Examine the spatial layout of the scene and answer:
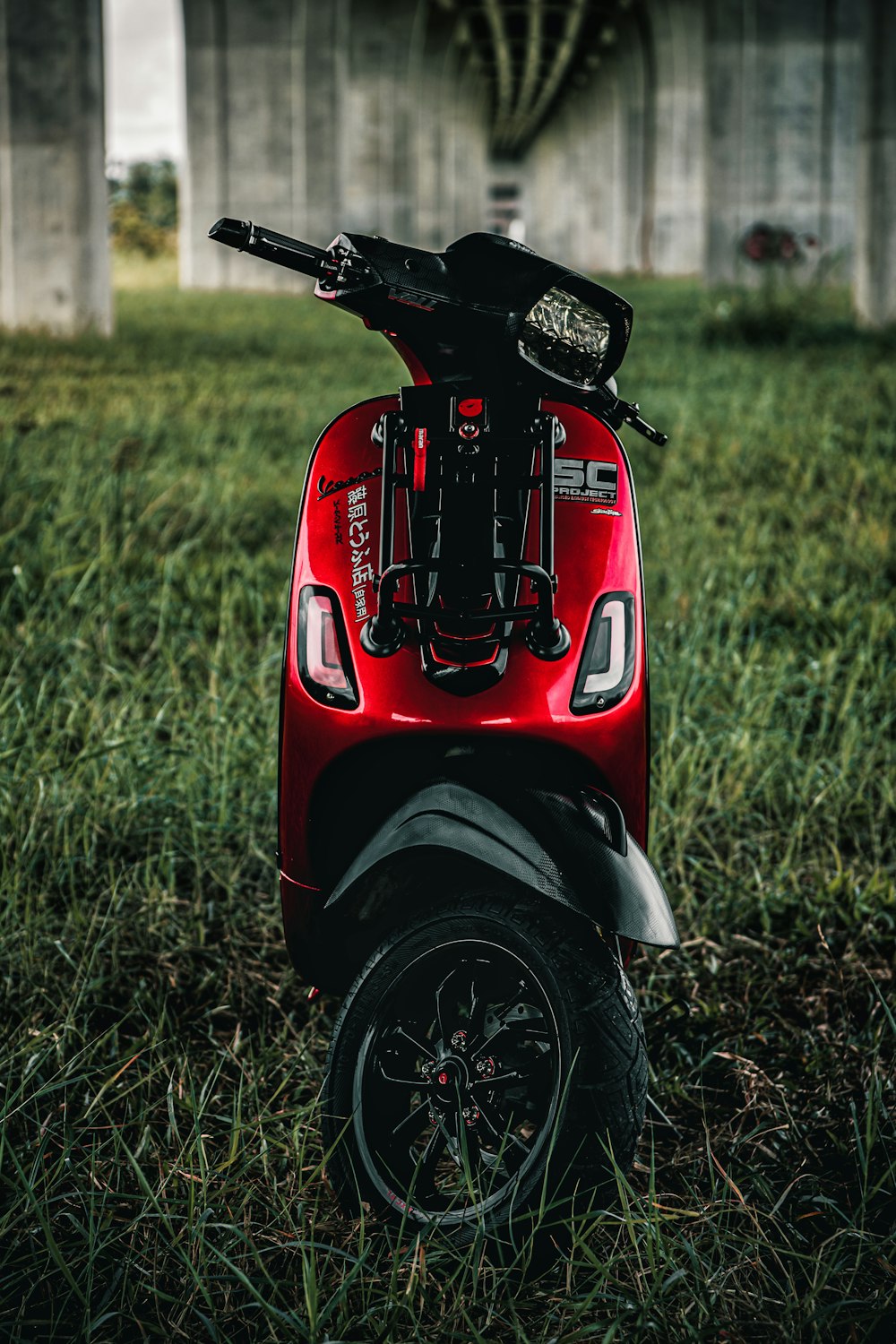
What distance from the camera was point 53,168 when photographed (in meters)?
10.1

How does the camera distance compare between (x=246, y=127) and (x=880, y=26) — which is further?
(x=246, y=127)

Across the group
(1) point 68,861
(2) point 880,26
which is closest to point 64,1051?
(1) point 68,861

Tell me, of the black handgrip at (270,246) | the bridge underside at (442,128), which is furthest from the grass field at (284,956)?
the bridge underside at (442,128)

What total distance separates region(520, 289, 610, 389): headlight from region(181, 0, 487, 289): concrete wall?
791 inches

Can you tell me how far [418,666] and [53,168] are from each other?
9811 mm

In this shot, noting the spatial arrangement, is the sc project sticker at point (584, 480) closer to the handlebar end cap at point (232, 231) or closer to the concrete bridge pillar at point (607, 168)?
the handlebar end cap at point (232, 231)

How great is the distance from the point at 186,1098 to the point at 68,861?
0.68 meters

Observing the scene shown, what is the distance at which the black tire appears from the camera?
1.37m

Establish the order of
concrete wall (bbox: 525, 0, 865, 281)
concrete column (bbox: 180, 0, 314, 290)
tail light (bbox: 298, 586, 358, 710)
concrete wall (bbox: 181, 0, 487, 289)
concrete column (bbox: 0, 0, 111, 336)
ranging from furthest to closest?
concrete column (bbox: 180, 0, 314, 290)
concrete wall (bbox: 181, 0, 487, 289)
concrete wall (bbox: 525, 0, 865, 281)
concrete column (bbox: 0, 0, 111, 336)
tail light (bbox: 298, 586, 358, 710)

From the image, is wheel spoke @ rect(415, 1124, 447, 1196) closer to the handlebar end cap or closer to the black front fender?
the black front fender

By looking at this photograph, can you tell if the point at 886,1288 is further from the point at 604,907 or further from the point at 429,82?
the point at 429,82

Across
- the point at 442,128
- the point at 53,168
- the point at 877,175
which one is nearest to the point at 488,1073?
the point at 53,168

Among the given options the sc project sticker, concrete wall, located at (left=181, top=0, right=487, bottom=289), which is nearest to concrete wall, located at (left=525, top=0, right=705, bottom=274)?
concrete wall, located at (left=181, top=0, right=487, bottom=289)

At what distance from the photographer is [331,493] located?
5.31ft
